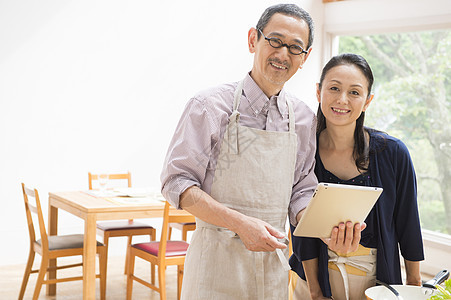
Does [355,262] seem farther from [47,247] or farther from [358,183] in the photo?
[47,247]

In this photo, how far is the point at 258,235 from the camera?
A: 144 cm

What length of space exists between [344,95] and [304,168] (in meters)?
0.26

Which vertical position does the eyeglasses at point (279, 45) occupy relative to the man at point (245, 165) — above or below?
above

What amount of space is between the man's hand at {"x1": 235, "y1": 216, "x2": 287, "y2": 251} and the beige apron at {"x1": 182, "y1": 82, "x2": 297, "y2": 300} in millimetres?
154

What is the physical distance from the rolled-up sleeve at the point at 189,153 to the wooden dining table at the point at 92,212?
2157 millimetres

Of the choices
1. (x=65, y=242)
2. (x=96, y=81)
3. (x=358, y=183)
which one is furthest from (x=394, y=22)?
(x=358, y=183)

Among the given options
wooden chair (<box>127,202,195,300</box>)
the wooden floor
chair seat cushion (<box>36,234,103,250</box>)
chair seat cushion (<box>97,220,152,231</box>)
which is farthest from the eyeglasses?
chair seat cushion (<box>97,220,152,231</box>)

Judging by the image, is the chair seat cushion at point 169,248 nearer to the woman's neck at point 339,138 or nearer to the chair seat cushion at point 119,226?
the chair seat cushion at point 119,226

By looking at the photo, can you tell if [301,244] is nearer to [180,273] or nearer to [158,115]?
[180,273]

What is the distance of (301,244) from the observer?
1.74 metres

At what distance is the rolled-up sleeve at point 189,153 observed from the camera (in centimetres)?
156

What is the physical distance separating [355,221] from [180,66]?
460cm

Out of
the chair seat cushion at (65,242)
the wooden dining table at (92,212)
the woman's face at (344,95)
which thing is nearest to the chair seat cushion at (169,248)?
the wooden dining table at (92,212)

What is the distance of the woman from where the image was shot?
5.52 feet
